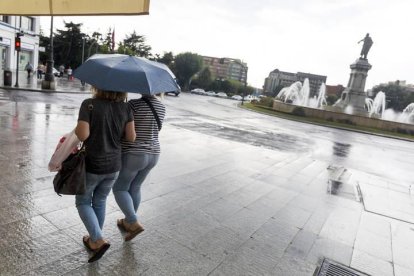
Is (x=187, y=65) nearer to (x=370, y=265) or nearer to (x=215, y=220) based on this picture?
(x=215, y=220)

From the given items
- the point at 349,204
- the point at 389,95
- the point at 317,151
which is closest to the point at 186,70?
the point at 389,95

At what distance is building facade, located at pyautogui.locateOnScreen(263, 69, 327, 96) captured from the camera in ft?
527

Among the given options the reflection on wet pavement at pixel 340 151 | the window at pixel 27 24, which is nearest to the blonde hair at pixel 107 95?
the reflection on wet pavement at pixel 340 151

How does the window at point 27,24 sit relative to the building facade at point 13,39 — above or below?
above

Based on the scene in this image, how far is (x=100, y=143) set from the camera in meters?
2.87

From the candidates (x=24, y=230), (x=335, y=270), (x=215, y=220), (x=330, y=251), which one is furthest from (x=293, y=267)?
(x=24, y=230)

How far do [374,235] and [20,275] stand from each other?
4.63 metres

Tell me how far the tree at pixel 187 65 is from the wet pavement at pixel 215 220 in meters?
78.2

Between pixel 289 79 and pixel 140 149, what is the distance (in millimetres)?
168240

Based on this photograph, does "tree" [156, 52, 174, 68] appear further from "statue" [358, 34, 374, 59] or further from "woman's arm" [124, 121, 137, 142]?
"woman's arm" [124, 121, 137, 142]

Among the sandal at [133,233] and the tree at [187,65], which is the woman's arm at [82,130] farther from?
the tree at [187,65]

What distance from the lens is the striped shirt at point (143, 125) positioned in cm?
320

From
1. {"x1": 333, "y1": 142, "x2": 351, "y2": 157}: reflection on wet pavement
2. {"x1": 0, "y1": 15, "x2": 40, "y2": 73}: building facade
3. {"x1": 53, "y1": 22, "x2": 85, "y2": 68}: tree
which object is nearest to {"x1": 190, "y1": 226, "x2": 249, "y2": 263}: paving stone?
{"x1": 333, "y1": 142, "x2": 351, "y2": 157}: reflection on wet pavement

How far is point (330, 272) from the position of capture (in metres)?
3.70
